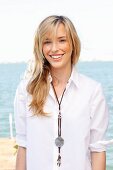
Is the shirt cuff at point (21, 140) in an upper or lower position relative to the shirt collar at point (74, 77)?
lower

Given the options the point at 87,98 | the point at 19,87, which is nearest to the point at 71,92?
the point at 87,98

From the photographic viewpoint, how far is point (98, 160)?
1.77m

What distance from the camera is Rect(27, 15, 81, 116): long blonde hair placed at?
167cm

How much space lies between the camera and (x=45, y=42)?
169 cm

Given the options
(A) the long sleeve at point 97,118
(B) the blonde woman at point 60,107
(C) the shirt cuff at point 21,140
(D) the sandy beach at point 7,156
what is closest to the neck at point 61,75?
(B) the blonde woman at point 60,107

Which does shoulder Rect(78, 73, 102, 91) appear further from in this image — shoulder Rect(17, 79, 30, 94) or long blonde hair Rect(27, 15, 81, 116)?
shoulder Rect(17, 79, 30, 94)

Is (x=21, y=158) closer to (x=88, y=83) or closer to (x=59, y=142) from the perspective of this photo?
(x=59, y=142)

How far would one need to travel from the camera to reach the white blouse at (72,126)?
5.64ft

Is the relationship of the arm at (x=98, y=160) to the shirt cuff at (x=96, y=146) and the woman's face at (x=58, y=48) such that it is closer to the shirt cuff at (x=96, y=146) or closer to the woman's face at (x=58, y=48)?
the shirt cuff at (x=96, y=146)

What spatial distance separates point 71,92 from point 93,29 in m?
39.8

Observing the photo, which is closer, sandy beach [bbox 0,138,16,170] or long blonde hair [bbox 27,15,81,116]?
long blonde hair [bbox 27,15,81,116]

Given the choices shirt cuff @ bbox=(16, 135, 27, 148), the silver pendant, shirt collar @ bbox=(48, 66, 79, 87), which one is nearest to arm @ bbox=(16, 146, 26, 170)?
shirt cuff @ bbox=(16, 135, 27, 148)

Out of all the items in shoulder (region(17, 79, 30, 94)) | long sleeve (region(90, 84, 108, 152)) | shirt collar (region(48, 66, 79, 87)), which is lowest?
long sleeve (region(90, 84, 108, 152))

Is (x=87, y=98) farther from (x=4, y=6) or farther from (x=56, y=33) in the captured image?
(x=4, y=6)
